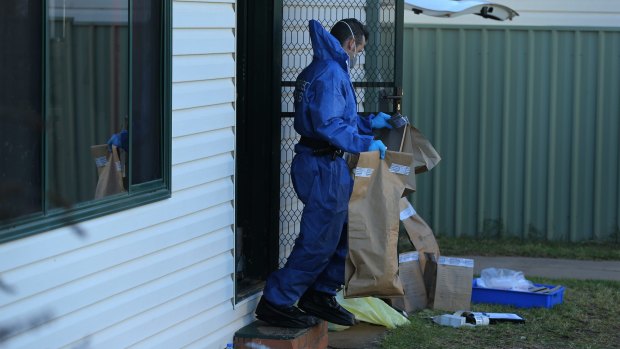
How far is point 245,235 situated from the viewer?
23.0 ft

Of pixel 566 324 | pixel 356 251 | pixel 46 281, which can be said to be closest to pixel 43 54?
pixel 46 281

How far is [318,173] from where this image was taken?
6180 mm

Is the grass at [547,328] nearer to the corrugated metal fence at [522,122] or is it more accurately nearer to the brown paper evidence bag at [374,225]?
the brown paper evidence bag at [374,225]

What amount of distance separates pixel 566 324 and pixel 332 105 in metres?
2.57

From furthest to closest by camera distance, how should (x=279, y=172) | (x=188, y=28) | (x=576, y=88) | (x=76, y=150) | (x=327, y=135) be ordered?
(x=576, y=88) → (x=279, y=172) → (x=327, y=135) → (x=188, y=28) → (x=76, y=150)

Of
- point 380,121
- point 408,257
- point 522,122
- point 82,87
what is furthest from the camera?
point 522,122

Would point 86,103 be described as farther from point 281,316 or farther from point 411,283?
point 411,283

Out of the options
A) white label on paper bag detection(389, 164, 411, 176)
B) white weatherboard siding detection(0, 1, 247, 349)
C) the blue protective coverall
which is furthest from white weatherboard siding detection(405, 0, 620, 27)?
white weatherboard siding detection(0, 1, 247, 349)

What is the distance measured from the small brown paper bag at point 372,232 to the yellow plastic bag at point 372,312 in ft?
2.51

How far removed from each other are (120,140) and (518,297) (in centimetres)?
414

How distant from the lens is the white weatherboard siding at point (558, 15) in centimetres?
1105

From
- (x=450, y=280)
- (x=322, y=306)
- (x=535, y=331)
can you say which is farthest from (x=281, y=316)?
(x=535, y=331)

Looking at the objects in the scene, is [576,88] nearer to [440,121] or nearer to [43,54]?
[440,121]

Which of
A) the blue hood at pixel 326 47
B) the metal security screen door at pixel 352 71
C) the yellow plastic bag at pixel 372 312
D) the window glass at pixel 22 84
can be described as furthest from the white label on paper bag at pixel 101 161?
the yellow plastic bag at pixel 372 312
